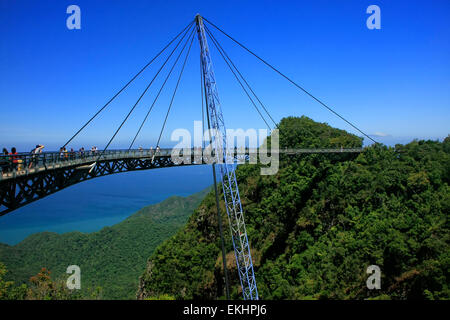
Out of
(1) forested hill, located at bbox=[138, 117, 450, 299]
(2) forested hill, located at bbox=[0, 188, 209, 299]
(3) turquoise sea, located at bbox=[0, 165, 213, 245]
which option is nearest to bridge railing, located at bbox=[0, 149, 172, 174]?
(1) forested hill, located at bbox=[138, 117, 450, 299]

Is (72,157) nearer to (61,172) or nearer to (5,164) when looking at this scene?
(61,172)

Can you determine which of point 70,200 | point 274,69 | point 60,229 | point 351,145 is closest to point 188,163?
point 274,69

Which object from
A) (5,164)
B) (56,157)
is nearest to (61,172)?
(56,157)

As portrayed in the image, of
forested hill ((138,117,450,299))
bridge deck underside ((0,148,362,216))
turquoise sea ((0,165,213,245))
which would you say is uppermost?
bridge deck underside ((0,148,362,216))

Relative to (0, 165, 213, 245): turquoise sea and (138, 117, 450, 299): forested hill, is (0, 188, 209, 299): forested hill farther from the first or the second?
(0, 165, 213, 245): turquoise sea

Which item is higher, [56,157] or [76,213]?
[56,157]

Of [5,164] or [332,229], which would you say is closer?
[5,164]
